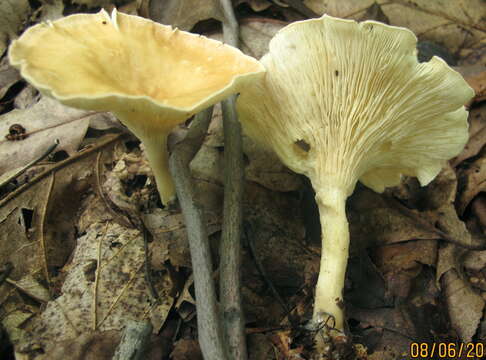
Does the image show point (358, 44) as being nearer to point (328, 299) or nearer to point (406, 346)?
point (328, 299)

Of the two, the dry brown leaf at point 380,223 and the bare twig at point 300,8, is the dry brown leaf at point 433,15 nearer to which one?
the bare twig at point 300,8

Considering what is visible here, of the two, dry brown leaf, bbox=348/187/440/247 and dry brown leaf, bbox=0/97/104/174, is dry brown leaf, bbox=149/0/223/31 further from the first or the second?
dry brown leaf, bbox=348/187/440/247

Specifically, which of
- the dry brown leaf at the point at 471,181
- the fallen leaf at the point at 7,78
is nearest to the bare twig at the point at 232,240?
the dry brown leaf at the point at 471,181

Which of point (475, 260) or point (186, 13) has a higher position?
point (186, 13)

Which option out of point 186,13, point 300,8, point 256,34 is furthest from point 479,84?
point 186,13

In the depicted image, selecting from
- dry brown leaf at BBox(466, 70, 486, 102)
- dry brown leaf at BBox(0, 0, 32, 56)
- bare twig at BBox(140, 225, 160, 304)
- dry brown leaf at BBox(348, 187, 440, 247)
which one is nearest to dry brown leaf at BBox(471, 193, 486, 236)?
dry brown leaf at BBox(348, 187, 440, 247)

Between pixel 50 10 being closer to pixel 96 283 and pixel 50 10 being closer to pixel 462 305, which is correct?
pixel 96 283

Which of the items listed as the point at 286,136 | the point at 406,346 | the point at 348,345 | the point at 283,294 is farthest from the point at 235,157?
the point at 406,346
